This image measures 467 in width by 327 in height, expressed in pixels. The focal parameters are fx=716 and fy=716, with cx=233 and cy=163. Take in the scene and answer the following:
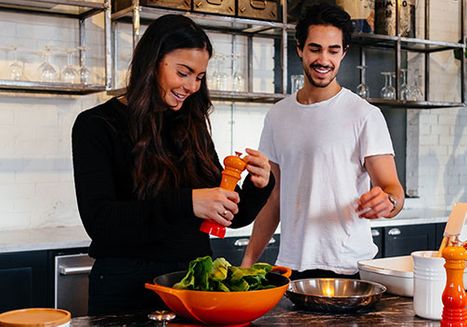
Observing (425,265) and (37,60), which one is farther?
(37,60)

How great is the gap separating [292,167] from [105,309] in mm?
1092

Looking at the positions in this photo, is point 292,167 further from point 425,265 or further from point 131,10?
point 131,10

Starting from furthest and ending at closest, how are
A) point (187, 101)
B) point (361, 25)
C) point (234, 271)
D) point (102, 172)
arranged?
1. point (361, 25)
2. point (187, 101)
3. point (102, 172)
4. point (234, 271)

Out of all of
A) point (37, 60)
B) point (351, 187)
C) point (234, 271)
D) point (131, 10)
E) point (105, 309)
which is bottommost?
point (105, 309)

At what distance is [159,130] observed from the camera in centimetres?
237

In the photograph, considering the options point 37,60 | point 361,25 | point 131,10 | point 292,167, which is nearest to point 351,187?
point 292,167

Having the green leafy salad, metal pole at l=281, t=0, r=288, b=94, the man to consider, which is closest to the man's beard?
the man

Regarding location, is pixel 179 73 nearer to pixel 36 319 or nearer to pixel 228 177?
pixel 228 177

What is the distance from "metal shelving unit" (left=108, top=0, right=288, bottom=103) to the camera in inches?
172

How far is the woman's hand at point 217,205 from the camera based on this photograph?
6.49 ft

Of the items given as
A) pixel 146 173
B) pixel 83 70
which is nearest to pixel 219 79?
pixel 83 70

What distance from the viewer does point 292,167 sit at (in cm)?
299

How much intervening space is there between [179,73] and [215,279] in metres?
0.76

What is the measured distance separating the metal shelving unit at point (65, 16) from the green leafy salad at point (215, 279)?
2.44 metres
